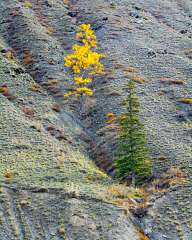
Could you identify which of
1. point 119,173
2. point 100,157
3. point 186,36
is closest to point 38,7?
point 186,36

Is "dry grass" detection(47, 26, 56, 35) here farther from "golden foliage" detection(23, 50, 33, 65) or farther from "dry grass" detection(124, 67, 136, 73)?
"dry grass" detection(124, 67, 136, 73)

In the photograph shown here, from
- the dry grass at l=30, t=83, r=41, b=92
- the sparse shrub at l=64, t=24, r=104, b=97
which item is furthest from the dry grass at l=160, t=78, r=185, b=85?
the dry grass at l=30, t=83, r=41, b=92

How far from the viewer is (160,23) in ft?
309

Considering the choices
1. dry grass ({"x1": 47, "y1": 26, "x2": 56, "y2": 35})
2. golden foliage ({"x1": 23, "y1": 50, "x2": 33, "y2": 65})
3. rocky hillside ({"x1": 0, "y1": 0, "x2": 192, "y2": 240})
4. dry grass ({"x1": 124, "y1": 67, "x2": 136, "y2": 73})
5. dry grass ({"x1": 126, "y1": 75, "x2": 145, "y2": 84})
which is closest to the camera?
rocky hillside ({"x1": 0, "y1": 0, "x2": 192, "y2": 240})

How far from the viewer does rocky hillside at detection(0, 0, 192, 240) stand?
3888cm

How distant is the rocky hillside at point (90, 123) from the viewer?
3888 centimetres

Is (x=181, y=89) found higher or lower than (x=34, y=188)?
lower

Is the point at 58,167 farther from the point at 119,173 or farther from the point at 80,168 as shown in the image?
the point at 119,173

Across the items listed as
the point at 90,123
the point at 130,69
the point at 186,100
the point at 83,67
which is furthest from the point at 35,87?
the point at 186,100

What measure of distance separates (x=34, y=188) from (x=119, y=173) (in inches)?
371

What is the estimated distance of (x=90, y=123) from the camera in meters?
60.7

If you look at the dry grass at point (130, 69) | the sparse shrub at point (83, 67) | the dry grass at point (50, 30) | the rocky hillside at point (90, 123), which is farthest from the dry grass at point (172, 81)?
the dry grass at point (50, 30)

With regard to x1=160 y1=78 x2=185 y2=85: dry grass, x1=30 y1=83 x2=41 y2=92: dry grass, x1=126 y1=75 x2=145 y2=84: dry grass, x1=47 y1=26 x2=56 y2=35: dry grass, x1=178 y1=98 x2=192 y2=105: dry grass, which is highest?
x1=178 y1=98 x2=192 y2=105: dry grass

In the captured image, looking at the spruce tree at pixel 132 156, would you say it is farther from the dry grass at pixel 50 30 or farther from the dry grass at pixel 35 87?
the dry grass at pixel 50 30
